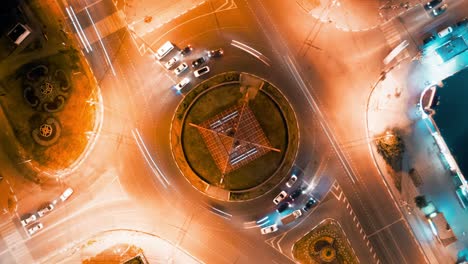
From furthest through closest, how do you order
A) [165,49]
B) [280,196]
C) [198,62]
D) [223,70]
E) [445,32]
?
[223,70], [198,62], [280,196], [165,49], [445,32]

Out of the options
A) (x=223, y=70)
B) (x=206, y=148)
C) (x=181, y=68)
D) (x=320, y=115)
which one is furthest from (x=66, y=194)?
(x=320, y=115)

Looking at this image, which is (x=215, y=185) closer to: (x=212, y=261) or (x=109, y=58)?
(x=212, y=261)

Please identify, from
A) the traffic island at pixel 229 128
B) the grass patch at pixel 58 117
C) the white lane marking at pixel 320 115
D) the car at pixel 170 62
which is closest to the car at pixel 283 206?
the traffic island at pixel 229 128

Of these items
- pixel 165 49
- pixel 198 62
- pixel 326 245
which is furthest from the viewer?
pixel 326 245

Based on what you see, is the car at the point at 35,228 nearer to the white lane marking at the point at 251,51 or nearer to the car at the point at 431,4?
the white lane marking at the point at 251,51

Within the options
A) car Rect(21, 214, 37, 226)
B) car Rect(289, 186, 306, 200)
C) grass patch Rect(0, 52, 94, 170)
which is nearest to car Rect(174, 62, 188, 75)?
grass patch Rect(0, 52, 94, 170)

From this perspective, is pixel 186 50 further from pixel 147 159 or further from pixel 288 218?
pixel 288 218

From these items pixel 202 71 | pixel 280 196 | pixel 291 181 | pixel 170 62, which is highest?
pixel 170 62
